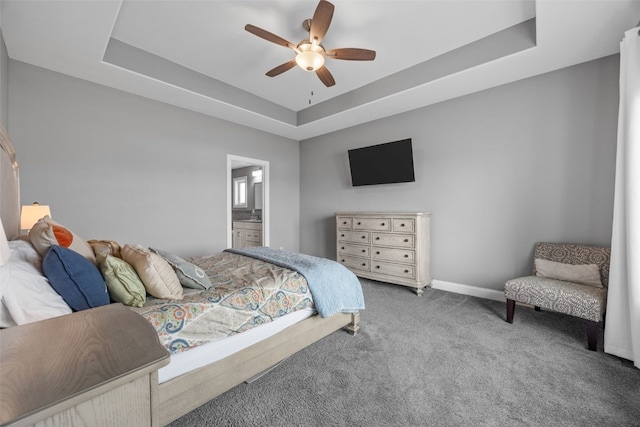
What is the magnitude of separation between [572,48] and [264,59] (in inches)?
120

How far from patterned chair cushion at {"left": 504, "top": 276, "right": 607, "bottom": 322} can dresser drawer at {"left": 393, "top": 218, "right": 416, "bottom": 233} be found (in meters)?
1.22

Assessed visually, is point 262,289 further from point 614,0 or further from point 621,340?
point 614,0

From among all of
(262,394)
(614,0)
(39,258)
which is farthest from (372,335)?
(614,0)

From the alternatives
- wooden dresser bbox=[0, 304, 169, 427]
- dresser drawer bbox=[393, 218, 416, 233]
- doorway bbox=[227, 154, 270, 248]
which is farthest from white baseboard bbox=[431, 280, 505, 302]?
wooden dresser bbox=[0, 304, 169, 427]

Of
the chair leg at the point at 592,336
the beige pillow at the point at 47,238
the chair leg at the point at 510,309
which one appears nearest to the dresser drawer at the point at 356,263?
the chair leg at the point at 510,309

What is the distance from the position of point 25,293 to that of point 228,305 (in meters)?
0.86

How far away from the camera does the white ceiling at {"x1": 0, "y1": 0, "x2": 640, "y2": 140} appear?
83.6 inches

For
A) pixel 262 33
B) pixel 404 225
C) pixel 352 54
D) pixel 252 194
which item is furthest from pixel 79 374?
pixel 252 194

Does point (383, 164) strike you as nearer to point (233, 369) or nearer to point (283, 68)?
point (283, 68)

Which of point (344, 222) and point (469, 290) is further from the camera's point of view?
point (344, 222)

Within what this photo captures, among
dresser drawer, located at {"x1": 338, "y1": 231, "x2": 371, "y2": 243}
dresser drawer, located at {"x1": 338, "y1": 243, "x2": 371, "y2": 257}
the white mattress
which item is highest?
dresser drawer, located at {"x1": 338, "y1": 231, "x2": 371, "y2": 243}

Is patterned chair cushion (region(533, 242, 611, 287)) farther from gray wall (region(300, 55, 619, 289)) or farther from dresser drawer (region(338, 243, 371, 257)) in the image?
dresser drawer (region(338, 243, 371, 257))

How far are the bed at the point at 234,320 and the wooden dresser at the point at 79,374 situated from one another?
2.11 ft

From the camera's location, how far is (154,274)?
1.56 meters
